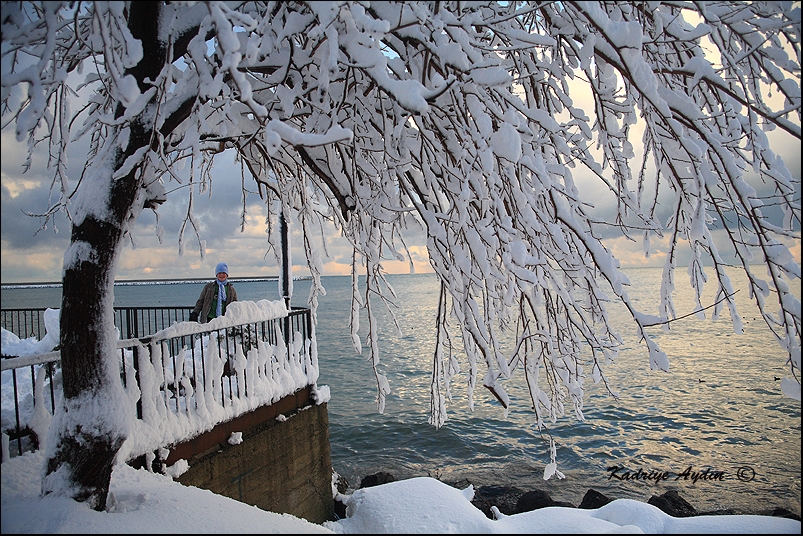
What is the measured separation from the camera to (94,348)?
9.45ft

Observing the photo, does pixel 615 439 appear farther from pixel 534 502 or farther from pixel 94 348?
pixel 94 348

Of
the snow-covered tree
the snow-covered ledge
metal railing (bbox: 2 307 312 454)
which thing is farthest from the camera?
the snow-covered ledge

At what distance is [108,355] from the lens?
2953mm

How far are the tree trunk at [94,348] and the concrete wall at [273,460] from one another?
1.64 meters

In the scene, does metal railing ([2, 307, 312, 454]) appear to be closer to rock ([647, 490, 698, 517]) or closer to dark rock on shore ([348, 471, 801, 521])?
dark rock on shore ([348, 471, 801, 521])

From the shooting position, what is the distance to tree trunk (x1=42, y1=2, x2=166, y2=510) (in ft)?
9.15

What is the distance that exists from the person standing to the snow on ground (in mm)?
4092

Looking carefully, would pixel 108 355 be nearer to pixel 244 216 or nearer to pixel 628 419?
pixel 244 216

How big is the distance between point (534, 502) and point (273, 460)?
478cm

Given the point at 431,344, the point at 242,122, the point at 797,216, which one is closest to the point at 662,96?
the point at 797,216

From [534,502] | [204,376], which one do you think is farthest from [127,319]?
[534,502]

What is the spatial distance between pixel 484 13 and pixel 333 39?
1.60 metres

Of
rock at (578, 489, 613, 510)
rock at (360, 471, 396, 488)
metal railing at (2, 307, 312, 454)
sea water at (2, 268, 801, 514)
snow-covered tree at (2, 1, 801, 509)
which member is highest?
snow-covered tree at (2, 1, 801, 509)

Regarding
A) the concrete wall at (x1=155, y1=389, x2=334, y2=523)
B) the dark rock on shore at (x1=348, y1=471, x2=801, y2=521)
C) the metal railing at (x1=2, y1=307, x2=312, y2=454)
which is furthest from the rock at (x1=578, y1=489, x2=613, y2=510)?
the metal railing at (x1=2, y1=307, x2=312, y2=454)
